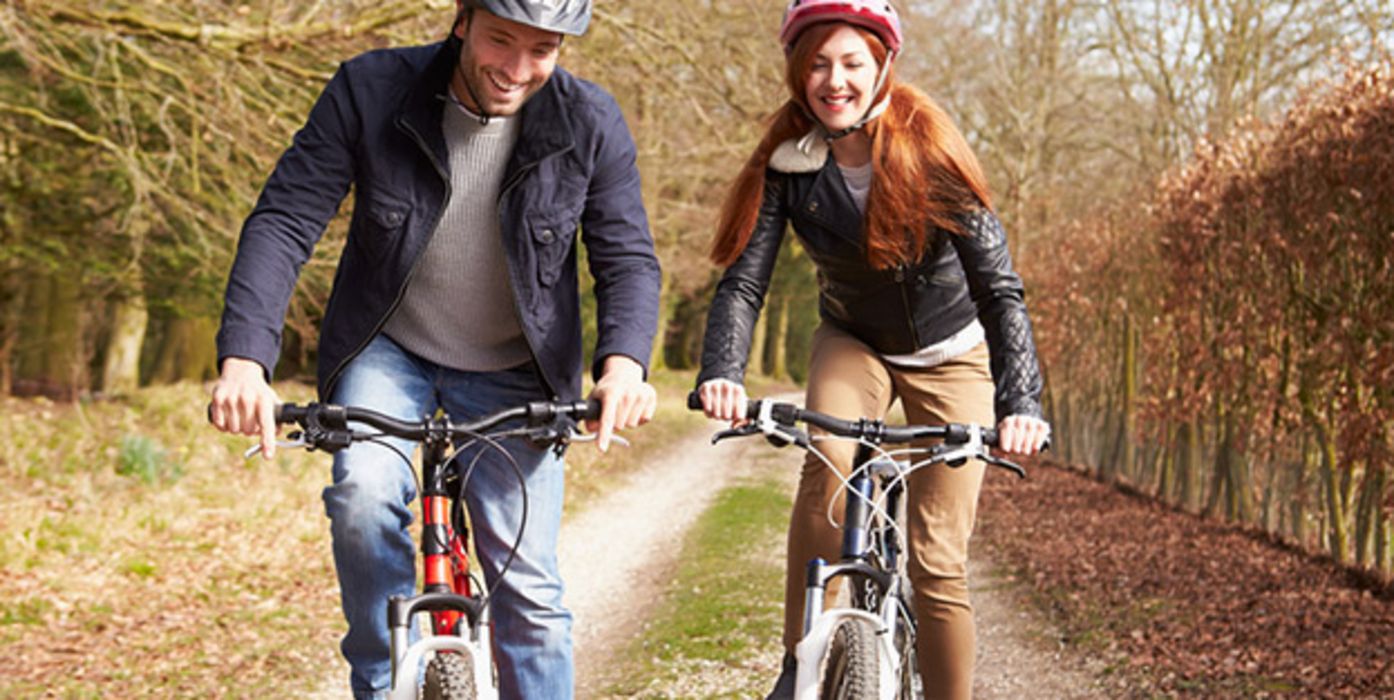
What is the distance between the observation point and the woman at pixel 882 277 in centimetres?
349

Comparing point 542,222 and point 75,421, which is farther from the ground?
point 542,222

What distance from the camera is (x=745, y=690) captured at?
627 cm

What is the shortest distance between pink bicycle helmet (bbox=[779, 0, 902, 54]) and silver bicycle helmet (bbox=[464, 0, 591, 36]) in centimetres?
77

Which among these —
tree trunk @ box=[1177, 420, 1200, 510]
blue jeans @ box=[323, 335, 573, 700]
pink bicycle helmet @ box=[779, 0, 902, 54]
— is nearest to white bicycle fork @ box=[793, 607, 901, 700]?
blue jeans @ box=[323, 335, 573, 700]

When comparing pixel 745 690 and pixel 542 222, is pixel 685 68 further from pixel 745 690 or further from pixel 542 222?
pixel 542 222

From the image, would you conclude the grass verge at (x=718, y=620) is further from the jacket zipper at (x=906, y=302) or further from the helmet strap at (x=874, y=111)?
the helmet strap at (x=874, y=111)

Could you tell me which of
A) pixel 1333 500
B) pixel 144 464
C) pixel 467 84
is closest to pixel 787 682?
pixel 467 84

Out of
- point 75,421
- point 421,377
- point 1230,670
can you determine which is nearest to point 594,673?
point 1230,670

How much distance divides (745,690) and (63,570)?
4200mm

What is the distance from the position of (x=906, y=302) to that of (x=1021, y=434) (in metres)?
0.57

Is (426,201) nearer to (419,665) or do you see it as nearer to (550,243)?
(550,243)

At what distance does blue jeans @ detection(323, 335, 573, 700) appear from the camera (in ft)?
9.68

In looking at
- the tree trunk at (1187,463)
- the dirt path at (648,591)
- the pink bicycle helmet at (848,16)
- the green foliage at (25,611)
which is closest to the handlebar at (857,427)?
the pink bicycle helmet at (848,16)

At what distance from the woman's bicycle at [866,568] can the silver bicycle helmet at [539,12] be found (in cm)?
84
